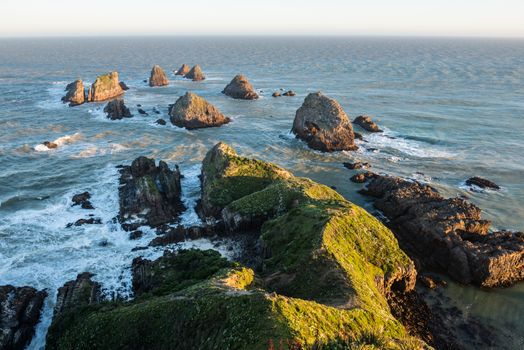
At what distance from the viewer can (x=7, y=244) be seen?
38062 mm

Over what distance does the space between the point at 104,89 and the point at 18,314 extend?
8487cm

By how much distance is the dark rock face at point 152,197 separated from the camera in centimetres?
4316

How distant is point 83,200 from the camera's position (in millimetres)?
46844

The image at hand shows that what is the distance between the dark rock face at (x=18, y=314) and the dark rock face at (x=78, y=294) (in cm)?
150

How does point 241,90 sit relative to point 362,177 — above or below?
above

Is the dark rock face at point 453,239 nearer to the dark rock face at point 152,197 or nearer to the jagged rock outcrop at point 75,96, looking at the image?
the dark rock face at point 152,197

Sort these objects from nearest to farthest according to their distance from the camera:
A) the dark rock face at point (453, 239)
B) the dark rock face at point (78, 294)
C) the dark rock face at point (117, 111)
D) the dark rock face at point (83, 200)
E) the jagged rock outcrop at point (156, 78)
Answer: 1. the dark rock face at point (78, 294)
2. the dark rock face at point (453, 239)
3. the dark rock face at point (83, 200)
4. the dark rock face at point (117, 111)
5. the jagged rock outcrop at point (156, 78)

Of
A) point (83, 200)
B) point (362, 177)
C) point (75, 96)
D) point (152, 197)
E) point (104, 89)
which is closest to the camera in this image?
point (152, 197)

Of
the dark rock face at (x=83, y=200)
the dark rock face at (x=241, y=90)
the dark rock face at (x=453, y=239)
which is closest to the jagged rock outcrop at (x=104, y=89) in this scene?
the dark rock face at (x=241, y=90)

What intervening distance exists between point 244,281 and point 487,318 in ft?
64.9

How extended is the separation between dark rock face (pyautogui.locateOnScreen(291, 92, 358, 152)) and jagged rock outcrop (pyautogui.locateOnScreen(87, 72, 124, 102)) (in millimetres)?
60377

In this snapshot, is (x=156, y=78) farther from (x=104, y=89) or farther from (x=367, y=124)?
(x=367, y=124)

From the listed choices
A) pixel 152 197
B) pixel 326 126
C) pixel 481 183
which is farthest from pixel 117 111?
pixel 481 183

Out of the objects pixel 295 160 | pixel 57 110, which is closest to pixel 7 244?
pixel 295 160
